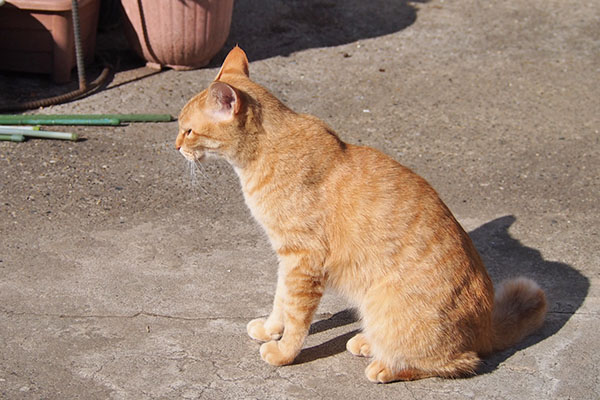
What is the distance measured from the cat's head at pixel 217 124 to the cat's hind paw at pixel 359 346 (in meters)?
1.02

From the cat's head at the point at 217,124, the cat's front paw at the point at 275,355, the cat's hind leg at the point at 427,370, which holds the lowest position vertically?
the cat's front paw at the point at 275,355

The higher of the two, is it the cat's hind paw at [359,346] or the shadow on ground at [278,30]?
the cat's hind paw at [359,346]

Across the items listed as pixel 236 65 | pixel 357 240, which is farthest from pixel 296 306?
pixel 236 65

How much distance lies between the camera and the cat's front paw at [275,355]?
3434mm

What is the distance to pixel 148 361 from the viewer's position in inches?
135

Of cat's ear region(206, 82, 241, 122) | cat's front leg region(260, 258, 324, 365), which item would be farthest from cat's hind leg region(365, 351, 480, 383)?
cat's ear region(206, 82, 241, 122)

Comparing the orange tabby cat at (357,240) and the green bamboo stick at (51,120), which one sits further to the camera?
Answer: the green bamboo stick at (51,120)

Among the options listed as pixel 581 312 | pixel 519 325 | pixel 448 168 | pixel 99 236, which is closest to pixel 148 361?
pixel 99 236

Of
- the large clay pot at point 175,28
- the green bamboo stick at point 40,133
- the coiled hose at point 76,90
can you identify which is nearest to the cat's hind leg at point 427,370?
the green bamboo stick at point 40,133

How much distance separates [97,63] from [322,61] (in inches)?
81.3

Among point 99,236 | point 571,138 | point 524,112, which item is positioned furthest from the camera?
point 524,112

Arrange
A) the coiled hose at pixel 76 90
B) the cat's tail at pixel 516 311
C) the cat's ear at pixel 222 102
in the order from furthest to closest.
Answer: the coiled hose at pixel 76 90
the cat's tail at pixel 516 311
the cat's ear at pixel 222 102

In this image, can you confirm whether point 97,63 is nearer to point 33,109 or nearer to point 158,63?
point 158,63

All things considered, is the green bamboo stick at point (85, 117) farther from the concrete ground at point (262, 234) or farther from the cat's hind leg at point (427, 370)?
the cat's hind leg at point (427, 370)
